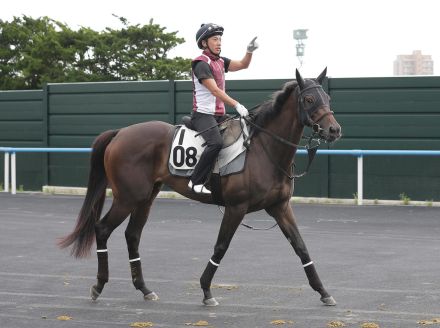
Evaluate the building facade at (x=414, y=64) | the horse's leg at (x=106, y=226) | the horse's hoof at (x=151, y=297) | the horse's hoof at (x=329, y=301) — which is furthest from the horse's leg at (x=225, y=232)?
the building facade at (x=414, y=64)

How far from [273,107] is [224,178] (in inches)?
32.0

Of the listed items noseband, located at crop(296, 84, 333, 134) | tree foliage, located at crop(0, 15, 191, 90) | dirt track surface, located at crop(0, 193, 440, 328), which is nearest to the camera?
dirt track surface, located at crop(0, 193, 440, 328)

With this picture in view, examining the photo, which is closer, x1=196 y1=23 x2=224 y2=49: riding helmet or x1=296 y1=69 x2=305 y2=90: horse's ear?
x1=296 y1=69 x2=305 y2=90: horse's ear

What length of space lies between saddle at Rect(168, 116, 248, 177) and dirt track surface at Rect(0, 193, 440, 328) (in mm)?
1237

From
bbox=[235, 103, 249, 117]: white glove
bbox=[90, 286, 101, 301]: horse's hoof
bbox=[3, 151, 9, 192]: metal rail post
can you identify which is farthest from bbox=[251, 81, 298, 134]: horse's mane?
bbox=[3, 151, 9, 192]: metal rail post

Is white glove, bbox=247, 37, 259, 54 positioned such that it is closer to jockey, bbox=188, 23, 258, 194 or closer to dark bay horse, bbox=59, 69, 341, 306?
jockey, bbox=188, 23, 258, 194

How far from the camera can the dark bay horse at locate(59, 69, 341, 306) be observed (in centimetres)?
888

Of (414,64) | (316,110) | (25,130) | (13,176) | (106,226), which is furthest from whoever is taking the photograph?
(414,64)

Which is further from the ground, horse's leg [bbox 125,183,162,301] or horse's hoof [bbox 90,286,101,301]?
horse's leg [bbox 125,183,162,301]

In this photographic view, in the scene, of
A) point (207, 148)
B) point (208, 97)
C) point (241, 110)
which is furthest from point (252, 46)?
point (207, 148)

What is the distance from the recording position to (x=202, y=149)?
30.9 ft

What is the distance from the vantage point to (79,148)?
883 inches

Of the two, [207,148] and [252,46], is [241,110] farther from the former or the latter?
[252,46]

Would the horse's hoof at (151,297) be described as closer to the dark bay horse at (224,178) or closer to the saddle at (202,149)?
the dark bay horse at (224,178)
